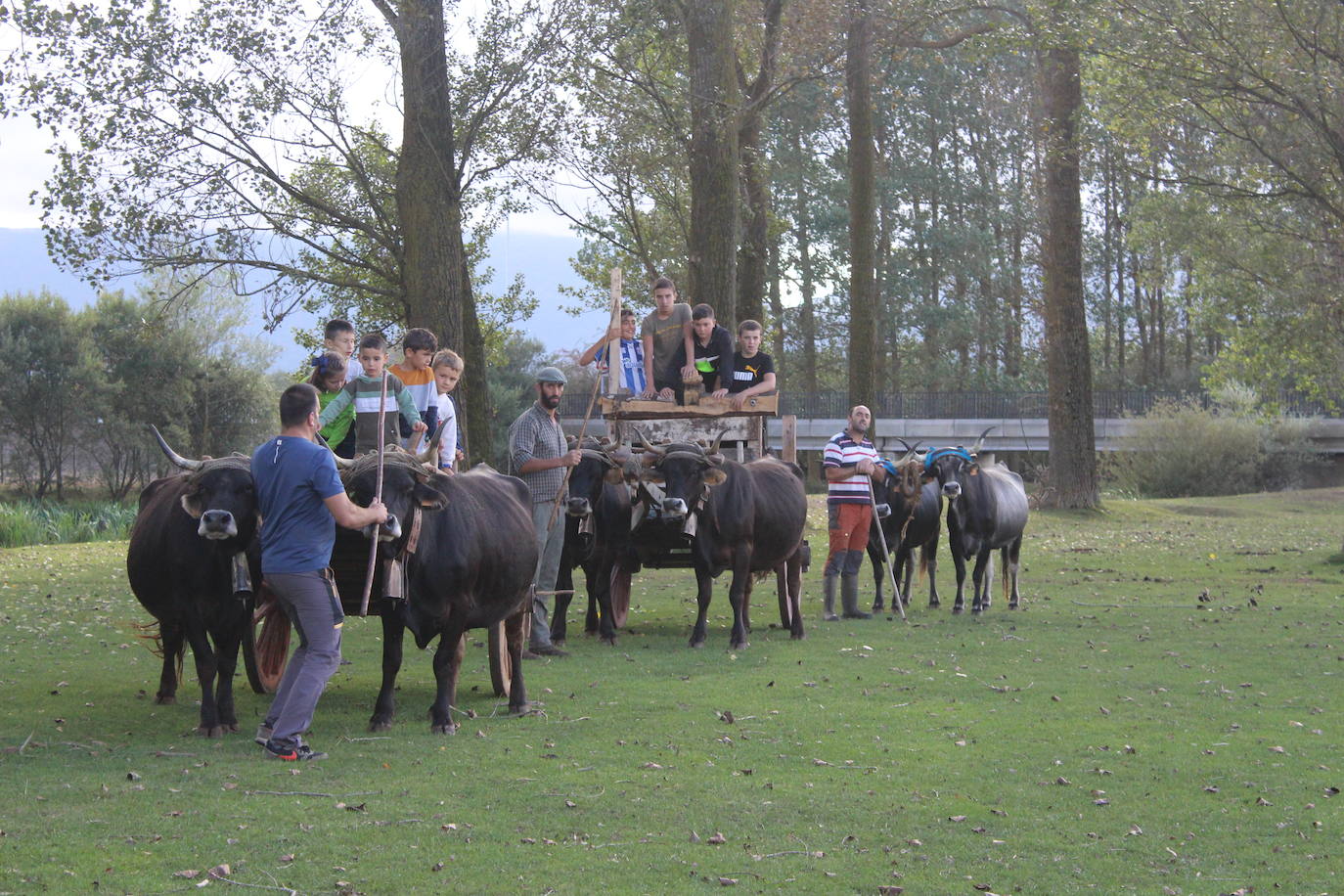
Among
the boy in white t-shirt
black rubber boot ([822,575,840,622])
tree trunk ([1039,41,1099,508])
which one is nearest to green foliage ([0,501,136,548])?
black rubber boot ([822,575,840,622])

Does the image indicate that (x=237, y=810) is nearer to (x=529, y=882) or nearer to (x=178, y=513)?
(x=529, y=882)

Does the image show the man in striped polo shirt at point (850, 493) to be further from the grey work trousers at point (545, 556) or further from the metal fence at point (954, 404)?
the metal fence at point (954, 404)

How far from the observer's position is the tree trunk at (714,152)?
20656 millimetres

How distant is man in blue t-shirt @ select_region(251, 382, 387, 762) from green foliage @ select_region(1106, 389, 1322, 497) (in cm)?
3614

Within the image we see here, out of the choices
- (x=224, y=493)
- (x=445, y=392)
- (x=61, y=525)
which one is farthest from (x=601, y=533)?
(x=61, y=525)

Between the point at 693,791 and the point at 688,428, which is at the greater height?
the point at 688,428

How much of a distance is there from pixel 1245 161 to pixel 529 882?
2142 cm

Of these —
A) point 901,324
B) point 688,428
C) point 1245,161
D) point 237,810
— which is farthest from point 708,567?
point 901,324

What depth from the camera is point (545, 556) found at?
12.1 metres

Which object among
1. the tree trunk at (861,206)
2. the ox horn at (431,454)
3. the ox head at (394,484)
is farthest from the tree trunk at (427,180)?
the tree trunk at (861,206)

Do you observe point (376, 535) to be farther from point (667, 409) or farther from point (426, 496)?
point (667, 409)

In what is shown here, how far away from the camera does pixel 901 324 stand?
51156 millimetres

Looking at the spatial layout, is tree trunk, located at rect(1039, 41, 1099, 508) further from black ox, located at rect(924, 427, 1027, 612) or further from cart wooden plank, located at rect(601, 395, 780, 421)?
cart wooden plank, located at rect(601, 395, 780, 421)

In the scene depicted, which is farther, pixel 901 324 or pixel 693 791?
pixel 901 324
